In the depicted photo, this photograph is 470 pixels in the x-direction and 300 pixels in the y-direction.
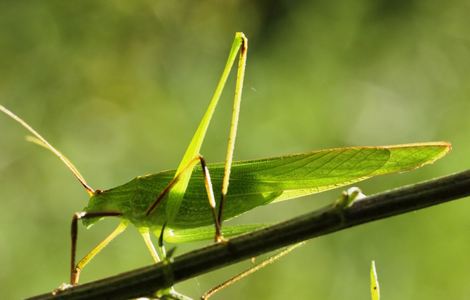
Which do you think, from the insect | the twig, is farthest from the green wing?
the twig

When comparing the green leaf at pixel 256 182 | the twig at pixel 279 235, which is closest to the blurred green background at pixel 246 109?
the green leaf at pixel 256 182

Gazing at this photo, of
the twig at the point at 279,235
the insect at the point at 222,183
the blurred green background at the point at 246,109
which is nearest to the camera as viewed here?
the twig at the point at 279,235

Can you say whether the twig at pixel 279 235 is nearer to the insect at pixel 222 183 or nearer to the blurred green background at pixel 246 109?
the insect at pixel 222 183

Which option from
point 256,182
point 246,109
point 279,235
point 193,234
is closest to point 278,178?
point 256,182

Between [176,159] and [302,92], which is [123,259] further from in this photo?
[302,92]

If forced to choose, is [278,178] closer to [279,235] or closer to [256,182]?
[256,182]

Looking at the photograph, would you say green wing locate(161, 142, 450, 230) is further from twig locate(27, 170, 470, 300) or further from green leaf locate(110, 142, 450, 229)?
Answer: twig locate(27, 170, 470, 300)
